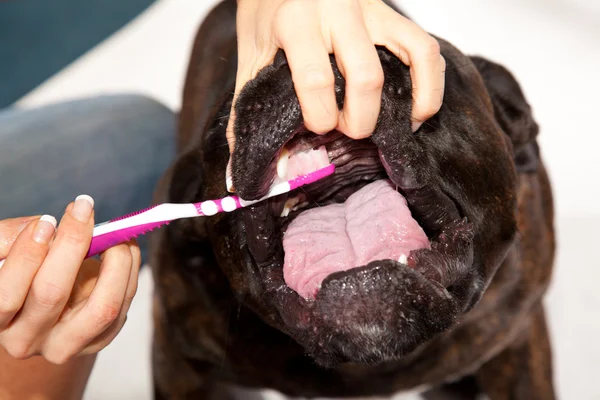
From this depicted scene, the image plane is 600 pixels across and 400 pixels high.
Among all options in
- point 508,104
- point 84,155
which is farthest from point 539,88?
point 84,155

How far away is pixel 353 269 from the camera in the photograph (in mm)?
1125

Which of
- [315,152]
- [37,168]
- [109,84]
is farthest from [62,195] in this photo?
[109,84]

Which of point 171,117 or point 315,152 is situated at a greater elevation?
point 315,152

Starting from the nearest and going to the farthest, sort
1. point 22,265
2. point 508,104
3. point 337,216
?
A: point 22,265, point 337,216, point 508,104

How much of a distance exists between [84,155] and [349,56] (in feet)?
4.36

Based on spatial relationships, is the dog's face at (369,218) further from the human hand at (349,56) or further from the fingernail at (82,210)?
the fingernail at (82,210)

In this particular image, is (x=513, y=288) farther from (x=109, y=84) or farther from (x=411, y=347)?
(x=109, y=84)

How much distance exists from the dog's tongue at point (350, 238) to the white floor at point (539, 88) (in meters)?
0.98

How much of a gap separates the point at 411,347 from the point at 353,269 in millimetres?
171

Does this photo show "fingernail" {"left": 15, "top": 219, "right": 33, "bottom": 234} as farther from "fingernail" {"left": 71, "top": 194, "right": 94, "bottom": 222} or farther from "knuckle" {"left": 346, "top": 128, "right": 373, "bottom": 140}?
"knuckle" {"left": 346, "top": 128, "right": 373, "bottom": 140}

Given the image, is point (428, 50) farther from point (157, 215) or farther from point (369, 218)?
point (157, 215)

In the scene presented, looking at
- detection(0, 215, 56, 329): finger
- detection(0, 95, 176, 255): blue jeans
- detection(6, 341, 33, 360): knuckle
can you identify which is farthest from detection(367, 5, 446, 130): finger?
detection(0, 95, 176, 255): blue jeans

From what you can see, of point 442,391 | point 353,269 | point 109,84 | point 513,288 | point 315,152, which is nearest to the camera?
point 353,269

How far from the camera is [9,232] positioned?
1.14m
